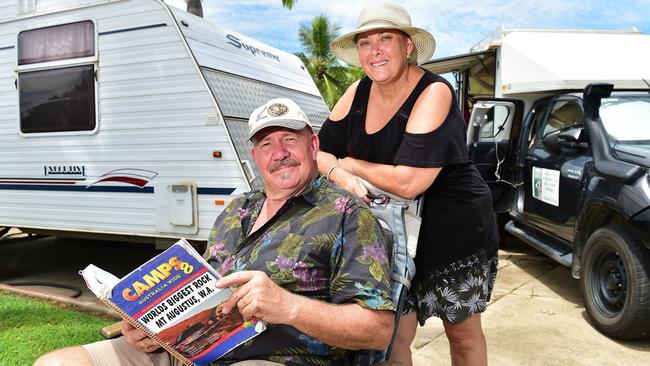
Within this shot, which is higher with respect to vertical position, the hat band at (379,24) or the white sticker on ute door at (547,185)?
the hat band at (379,24)

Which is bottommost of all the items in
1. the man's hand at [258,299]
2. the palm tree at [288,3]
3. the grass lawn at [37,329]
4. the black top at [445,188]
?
the grass lawn at [37,329]

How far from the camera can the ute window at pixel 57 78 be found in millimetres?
4801

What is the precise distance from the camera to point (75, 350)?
190 cm

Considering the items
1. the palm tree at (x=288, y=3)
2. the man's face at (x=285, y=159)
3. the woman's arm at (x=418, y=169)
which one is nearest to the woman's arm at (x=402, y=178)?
the woman's arm at (x=418, y=169)

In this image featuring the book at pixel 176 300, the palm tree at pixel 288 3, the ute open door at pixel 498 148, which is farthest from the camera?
the palm tree at pixel 288 3

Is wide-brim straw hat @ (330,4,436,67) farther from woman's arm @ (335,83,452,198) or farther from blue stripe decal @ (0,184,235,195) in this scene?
blue stripe decal @ (0,184,235,195)

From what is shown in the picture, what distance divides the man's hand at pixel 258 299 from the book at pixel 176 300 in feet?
0.12

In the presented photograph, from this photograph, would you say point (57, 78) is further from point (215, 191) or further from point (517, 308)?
point (517, 308)

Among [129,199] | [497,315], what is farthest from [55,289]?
[497,315]

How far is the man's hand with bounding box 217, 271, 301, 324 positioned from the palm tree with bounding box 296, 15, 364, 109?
960 inches

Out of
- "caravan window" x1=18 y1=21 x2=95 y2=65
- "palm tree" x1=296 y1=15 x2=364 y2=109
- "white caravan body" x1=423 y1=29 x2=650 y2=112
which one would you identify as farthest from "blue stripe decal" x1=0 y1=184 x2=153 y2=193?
"palm tree" x1=296 y1=15 x2=364 y2=109

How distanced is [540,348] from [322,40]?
2476 centimetres

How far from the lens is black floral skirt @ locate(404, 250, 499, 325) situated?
217 cm

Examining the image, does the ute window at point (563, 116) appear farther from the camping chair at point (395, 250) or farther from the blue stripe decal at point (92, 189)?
the camping chair at point (395, 250)
